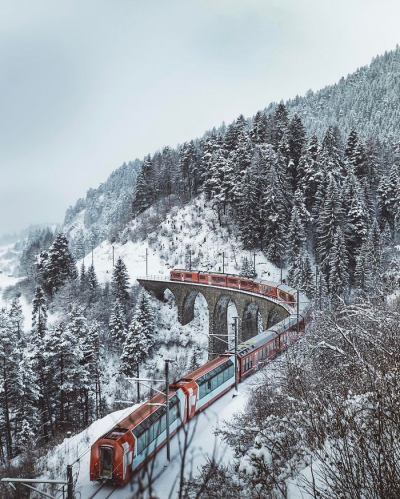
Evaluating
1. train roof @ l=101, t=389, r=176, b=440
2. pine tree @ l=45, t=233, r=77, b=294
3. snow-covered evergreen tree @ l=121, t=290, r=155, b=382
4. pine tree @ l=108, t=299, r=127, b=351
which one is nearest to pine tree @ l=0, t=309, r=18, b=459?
train roof @ l=101, t=389, r=176, b=440

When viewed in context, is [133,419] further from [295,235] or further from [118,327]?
[295,235]

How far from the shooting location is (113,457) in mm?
13477

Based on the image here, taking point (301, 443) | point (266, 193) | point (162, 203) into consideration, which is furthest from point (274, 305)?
point (162, 203)

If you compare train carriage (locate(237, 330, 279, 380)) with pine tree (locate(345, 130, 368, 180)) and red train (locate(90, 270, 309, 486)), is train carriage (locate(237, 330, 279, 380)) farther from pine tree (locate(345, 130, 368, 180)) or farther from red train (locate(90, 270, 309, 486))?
pine tree (locate(345, 130, 368, 180))

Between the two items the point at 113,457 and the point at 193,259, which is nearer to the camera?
the point at 113,457

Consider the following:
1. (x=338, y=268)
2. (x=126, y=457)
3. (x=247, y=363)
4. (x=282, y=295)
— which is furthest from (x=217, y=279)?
(x=126, y=457)

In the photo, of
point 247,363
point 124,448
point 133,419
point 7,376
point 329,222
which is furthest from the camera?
point 329,222

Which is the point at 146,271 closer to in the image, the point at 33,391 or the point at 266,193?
the point at 266,193

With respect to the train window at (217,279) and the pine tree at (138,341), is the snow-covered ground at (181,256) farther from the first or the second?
the train window at (217,279)

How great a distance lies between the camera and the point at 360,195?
54.3 m

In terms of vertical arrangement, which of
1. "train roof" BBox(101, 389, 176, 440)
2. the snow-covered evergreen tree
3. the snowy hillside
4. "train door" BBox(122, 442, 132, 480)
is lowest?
the snow-covered evergreen tree

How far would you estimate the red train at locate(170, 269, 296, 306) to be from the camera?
37278 millimetres

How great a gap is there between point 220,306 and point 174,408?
106ft

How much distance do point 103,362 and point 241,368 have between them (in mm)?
27863
